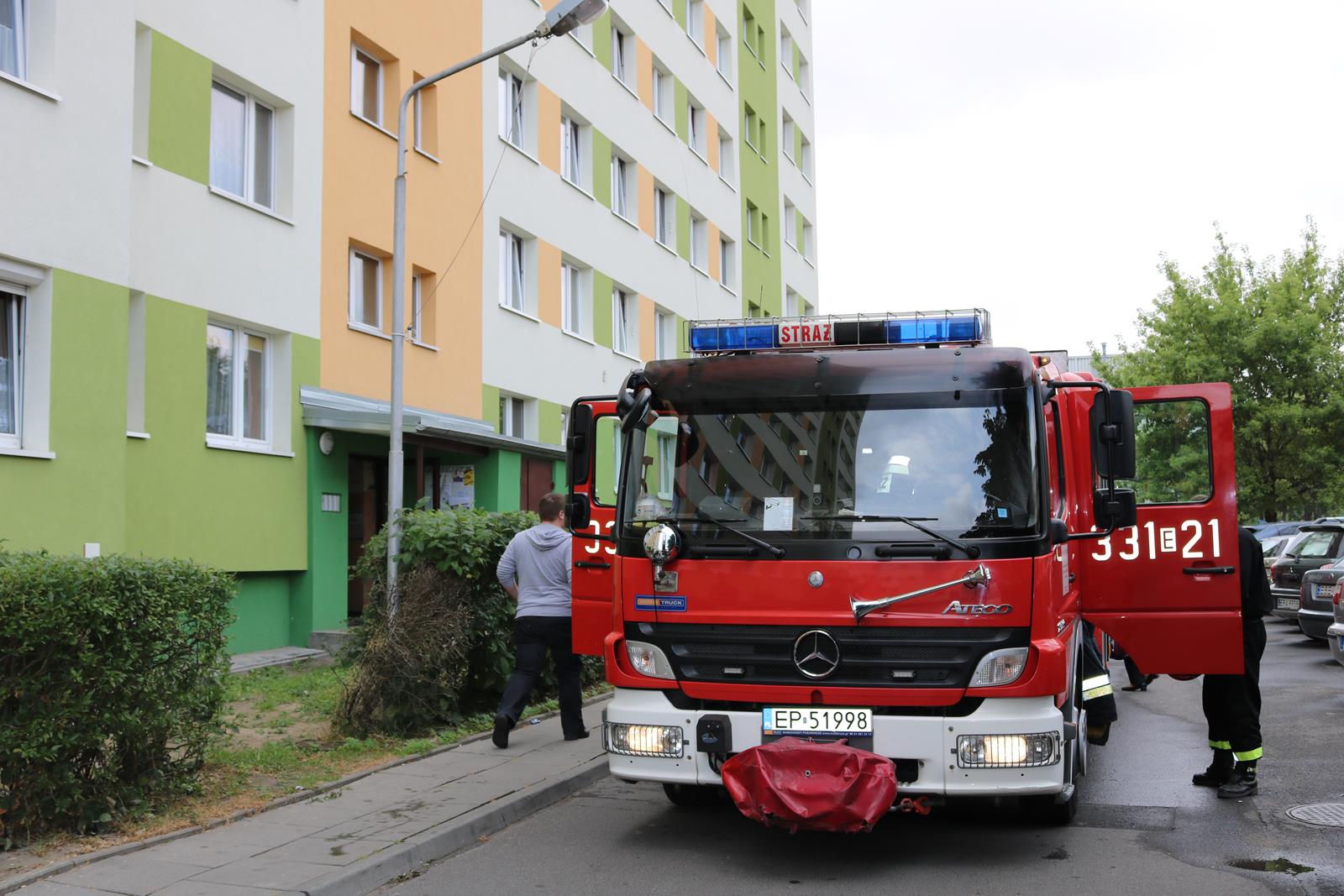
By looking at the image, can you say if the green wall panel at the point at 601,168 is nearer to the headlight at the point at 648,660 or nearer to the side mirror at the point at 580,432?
the side mirror at the point at 580,432

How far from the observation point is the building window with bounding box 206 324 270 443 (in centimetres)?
1413

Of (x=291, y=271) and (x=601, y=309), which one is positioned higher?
(x=601, y=309)

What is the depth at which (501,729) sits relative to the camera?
875 centimetres

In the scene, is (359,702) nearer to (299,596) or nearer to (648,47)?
(299,596)

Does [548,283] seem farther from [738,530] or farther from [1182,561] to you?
[738,530]

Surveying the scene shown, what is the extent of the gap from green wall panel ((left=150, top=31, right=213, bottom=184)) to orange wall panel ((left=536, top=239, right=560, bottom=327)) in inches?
330

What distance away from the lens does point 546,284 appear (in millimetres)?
22312

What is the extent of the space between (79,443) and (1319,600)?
13.7 meters

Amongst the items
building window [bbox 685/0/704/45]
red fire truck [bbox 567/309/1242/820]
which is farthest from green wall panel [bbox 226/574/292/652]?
building window [bbox 685/0/704/45]

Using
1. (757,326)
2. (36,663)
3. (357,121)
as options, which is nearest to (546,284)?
(357,121)

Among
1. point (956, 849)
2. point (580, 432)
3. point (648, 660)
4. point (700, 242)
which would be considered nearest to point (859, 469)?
point (648, 660)

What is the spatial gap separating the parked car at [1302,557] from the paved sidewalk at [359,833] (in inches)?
496

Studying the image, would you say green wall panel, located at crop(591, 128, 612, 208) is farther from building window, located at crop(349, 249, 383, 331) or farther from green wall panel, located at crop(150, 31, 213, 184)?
green wall panel, located at crop(150, 31, 213, 184)

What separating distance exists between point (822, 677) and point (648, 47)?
2400 cm
